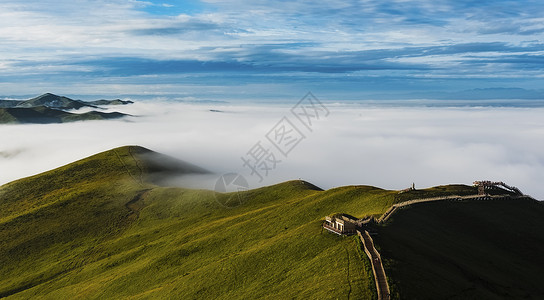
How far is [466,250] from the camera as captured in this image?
68.5m

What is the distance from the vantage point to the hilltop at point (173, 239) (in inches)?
2422

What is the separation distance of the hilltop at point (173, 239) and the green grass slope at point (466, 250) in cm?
130

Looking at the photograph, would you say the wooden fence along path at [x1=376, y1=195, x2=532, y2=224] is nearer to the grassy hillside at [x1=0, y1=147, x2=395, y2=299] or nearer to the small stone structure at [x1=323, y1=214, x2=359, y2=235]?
the grassy hillside at [x1=0, y1=147, x2=395, y2=299]

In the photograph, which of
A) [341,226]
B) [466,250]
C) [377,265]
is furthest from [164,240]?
[466,250]

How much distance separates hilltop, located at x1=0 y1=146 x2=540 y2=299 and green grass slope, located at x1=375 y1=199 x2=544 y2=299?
1.30 metres

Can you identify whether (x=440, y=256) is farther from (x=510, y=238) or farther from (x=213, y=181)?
(x=213, y=181)

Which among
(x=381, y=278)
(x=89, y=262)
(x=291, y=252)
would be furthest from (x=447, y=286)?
(x=89, y=262)

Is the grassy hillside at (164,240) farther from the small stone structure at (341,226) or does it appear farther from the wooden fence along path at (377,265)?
the small stone structure at (341,226)

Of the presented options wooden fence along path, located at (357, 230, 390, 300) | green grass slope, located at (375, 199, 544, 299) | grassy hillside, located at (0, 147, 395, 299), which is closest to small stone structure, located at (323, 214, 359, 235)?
grassy hillside, located at (0, 147, 395, 299)

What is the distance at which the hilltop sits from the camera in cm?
6153

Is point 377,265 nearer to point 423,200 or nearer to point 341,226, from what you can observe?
point 341,226

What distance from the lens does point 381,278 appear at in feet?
170

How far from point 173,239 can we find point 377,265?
67785 millimetres

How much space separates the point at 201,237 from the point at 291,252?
38803mm
